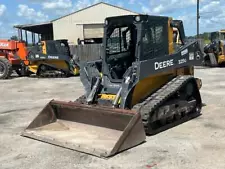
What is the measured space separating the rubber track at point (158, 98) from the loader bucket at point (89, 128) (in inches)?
18.4

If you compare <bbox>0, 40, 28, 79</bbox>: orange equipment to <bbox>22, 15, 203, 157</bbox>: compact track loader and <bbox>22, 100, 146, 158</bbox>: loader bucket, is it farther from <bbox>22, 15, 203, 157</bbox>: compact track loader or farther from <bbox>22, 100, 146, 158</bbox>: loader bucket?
<bbox>22, 100, 146, 158</bbox>: loader bucket

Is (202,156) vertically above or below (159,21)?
below

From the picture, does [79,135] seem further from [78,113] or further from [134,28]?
[134,28]

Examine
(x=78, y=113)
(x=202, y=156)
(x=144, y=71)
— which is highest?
(x=144, y=71)

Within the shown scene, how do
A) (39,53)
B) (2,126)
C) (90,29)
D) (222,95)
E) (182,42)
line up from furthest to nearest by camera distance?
(90,29)
(39,53)
(222,95)
(182,42)
(2,126)

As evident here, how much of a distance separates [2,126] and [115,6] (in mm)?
30807

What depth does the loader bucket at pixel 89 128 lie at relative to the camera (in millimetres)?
5676

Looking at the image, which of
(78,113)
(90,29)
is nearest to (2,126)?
(78,113)

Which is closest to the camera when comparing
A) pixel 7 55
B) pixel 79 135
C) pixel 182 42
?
pixel 79 135

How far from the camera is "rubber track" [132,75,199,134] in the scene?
638cm

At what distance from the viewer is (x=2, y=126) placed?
305 inches

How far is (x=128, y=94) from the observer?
6672 mm

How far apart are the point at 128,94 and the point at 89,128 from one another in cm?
95

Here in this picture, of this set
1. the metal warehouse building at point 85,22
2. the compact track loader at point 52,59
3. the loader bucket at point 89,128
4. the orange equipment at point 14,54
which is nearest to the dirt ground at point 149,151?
the loader bucket at point 89,128
